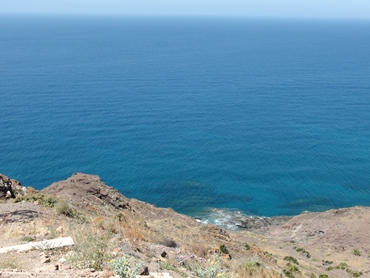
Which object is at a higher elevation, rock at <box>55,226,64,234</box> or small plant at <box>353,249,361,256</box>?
rock at <box>55,226,64,234</box>

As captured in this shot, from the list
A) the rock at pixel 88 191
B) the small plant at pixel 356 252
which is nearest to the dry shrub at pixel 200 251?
the rock at pixel 88 191

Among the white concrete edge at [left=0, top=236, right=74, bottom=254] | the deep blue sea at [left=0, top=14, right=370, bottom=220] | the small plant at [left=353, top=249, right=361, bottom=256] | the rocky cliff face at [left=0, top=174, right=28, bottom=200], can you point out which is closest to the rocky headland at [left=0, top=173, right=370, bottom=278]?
the rocky cliff face at [left=0, top=174, right=28, bottom=200]

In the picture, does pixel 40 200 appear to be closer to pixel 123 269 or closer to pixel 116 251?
pixel 116 251

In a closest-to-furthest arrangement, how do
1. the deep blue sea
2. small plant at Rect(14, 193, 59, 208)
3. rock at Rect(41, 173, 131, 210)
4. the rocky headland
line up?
1. the rocky headland
2. small plant at Rect(14, 193, 59, 208)
3. rock at Rect(41, 173, 131, 210)
4. the deep blue sea

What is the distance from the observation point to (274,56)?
591ft

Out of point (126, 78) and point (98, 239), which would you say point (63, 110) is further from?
point (98, 239)

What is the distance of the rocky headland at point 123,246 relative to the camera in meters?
14.2

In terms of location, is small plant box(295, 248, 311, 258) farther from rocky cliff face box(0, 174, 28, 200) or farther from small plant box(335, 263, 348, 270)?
rocky cliff face box(0, 174, 28, 200)

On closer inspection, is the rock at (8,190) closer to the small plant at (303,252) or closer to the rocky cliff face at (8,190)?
the rocky cliff face at (8,190)

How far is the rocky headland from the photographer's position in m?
14.2

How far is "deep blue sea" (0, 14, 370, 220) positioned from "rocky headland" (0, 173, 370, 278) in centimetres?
1714

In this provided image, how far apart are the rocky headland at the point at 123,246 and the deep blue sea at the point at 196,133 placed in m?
17.1

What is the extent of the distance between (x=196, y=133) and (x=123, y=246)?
68.2 meters

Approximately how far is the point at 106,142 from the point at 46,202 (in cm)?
5428
